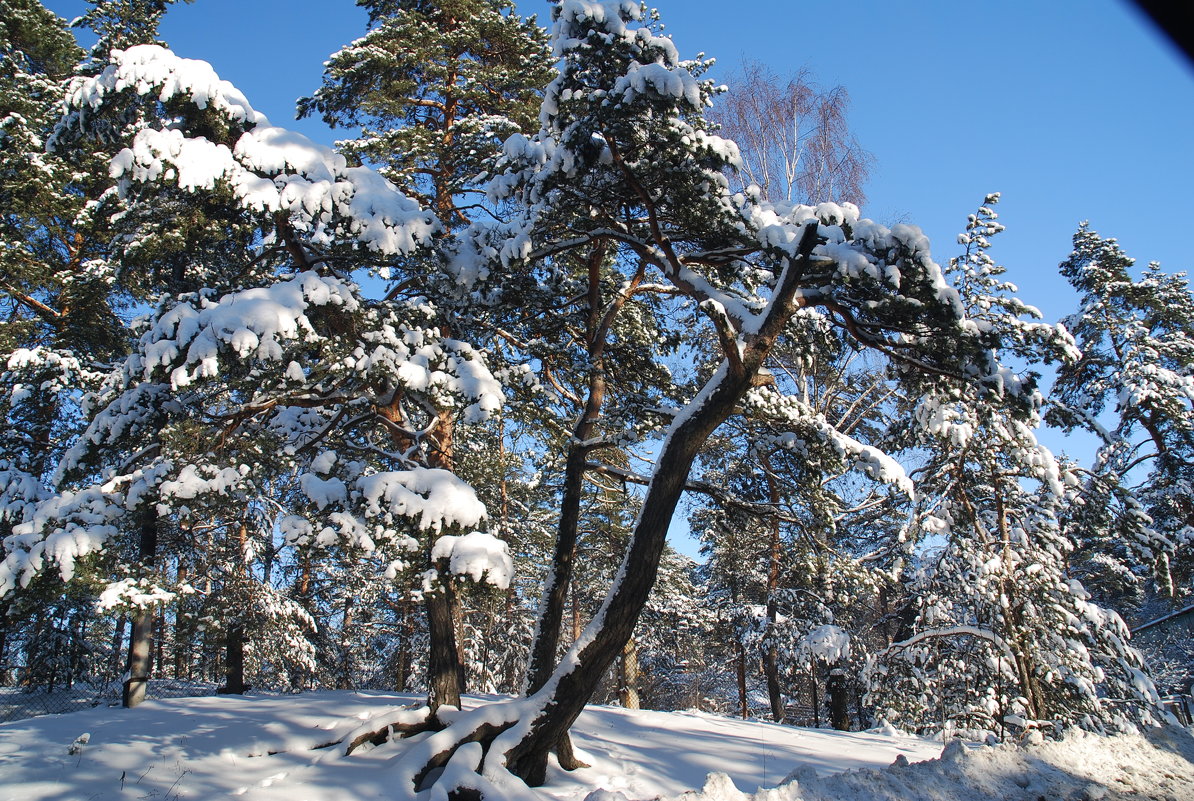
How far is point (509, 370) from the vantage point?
29.2 feet

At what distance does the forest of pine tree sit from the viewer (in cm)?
671

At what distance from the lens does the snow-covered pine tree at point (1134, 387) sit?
15758mm

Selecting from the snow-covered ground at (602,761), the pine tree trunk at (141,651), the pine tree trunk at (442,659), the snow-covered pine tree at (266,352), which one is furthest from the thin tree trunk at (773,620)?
the pine tree trunk at (141,651)

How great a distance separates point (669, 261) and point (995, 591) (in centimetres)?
755

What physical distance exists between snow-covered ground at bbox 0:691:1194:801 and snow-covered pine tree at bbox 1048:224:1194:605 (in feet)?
31.1

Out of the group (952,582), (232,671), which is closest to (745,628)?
(952,582)

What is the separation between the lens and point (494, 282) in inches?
330

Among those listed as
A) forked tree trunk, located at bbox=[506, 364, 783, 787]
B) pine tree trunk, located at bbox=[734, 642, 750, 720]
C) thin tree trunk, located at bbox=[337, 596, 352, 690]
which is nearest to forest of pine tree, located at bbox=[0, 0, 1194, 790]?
forked tree trunk, located at bbox=[506, 364, 783, 787]

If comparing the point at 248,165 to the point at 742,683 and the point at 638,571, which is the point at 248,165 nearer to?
the point at 638,571

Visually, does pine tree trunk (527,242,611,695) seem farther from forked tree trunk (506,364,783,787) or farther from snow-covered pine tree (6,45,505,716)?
snow-covered pine tree (6,45,505,716)

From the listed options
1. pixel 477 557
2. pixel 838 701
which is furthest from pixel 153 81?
pixel 838 701

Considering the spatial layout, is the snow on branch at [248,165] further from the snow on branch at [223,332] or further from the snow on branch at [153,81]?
the snow on branch at [223,332]

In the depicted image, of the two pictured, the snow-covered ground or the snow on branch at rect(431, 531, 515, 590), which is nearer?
the snow-covered ground

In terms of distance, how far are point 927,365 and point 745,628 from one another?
536 inches
